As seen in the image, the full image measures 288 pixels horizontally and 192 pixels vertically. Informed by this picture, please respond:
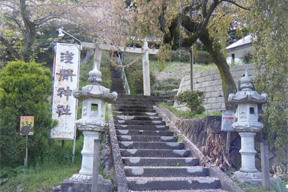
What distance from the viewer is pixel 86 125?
15.0ft

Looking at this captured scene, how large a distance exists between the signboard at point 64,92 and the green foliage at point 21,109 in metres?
0.23

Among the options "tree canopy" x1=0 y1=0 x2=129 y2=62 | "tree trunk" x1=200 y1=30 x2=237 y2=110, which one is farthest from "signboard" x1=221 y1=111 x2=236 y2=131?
"tree canopy" x1=0 y1=0 x2=129 y2=62

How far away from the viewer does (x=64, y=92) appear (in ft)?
21.8

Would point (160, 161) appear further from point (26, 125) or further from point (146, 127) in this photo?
point (26, 125)

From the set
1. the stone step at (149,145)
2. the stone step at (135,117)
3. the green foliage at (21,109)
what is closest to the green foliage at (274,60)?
the stone step at (149,145)

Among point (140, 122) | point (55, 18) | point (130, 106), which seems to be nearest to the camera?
point (140, 122)

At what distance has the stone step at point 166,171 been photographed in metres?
5.09

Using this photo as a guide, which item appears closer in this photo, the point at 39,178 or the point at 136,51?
the point at 39,178

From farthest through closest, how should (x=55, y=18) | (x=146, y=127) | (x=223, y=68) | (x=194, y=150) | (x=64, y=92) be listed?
1. (x=55, y=18)
2. (x=146, y=127)
3. (x=223, y=68)
4. (x=64, y=92)
5. (x=194, y=150)

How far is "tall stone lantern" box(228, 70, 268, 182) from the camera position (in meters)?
4.79

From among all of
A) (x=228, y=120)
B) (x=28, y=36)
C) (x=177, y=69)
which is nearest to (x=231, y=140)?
(x=228, y=120)

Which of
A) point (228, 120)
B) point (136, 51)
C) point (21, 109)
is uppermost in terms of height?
point (136, 51)

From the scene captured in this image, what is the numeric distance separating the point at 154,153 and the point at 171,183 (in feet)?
4.15

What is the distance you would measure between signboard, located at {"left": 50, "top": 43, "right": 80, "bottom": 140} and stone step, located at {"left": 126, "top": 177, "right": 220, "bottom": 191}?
260 centimetres
